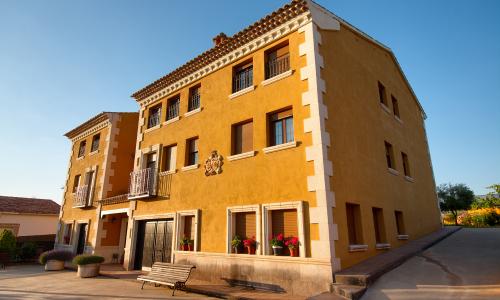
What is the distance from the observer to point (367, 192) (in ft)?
33.0

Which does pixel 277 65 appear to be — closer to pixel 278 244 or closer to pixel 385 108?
pixel 385 108

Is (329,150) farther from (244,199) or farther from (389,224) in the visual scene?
(389,224)

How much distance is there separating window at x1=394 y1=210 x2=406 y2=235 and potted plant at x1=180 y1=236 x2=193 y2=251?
863 cm

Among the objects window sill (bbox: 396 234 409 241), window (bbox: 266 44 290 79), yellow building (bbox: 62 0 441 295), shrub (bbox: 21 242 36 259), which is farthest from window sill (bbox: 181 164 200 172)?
shrub (bbox: 21 242 36 259)

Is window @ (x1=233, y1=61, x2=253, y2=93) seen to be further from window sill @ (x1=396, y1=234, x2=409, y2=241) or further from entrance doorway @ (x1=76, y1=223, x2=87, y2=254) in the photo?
entrance doorway @ (x1=76, y1=223, x2=87, y2=254)

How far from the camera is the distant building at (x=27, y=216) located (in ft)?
87.7

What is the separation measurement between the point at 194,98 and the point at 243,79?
10.5 feet

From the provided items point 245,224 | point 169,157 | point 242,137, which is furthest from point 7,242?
point 242,137

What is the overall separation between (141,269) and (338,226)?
10.3 m

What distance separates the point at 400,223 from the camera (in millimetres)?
12492

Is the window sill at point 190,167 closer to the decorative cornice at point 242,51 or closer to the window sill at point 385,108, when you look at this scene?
the decorative cornice at point 242,51

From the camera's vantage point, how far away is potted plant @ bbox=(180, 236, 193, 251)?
37.6 ft

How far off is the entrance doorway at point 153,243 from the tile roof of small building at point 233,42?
7165 millimetres

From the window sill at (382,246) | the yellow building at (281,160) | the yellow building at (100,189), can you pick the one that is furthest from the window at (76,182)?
the window sill at (382,246)
